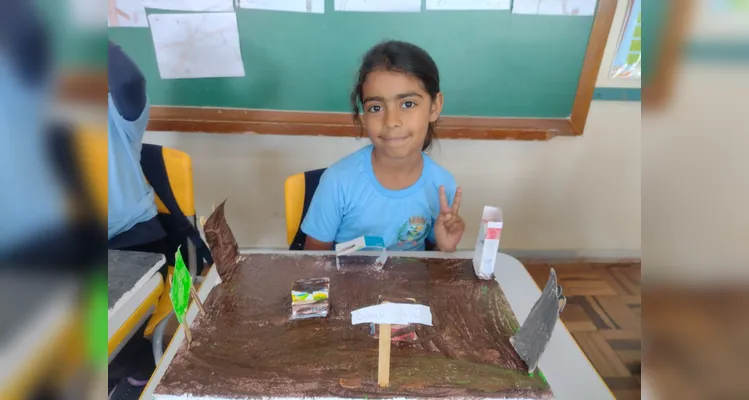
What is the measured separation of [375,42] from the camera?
1.75 metres

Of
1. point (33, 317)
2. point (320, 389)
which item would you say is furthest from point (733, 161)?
point (320, 389)

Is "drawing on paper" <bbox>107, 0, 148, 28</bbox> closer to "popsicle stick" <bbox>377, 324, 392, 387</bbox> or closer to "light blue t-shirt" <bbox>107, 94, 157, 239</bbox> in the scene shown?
"light blue t-shirt" <bbox>107, 94, 157, 239</bbox>

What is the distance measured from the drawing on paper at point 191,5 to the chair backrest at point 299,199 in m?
0.81

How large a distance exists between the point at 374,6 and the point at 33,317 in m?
1.69

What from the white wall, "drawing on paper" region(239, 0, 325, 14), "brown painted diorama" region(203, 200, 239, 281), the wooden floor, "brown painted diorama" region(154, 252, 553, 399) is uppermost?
"drawing on paper" region(239, 0, 325, 14)

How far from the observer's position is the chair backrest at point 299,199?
4.10ft

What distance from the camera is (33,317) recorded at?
0.17 metres

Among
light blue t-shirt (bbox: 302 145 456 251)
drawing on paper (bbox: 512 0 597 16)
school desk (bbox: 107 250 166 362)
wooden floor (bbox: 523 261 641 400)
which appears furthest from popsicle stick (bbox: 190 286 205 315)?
drawing on paper (bbox: 512 0 597 16)

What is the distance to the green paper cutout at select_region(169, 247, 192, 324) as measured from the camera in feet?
A: 2.14

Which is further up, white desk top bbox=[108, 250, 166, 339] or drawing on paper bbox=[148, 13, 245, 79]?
drawing on paper bbox=[148, 13, 245, 79]

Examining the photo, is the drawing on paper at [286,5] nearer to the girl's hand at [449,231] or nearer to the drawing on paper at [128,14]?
the drawing on paper at [128,14]

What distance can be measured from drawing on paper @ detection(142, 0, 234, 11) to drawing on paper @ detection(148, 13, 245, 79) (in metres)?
0.02

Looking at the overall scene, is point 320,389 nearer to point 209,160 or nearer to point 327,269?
point 327,269

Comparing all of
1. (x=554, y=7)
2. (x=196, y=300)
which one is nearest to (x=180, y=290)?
(x=196, y=300)
